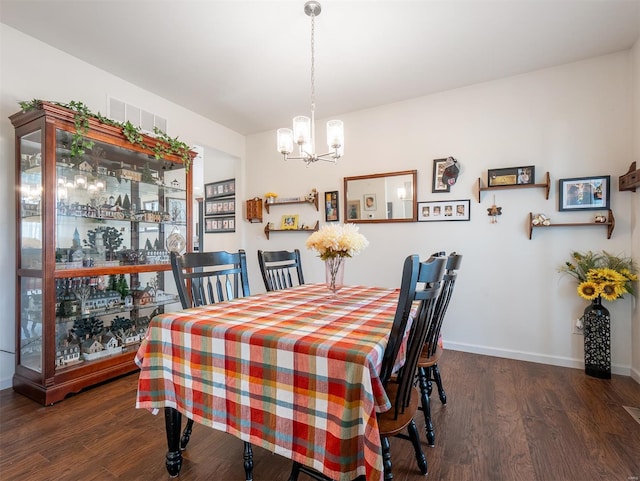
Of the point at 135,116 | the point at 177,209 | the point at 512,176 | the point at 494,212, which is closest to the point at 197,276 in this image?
the point at 177,209

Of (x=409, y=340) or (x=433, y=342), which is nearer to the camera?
(x=409, y=340)

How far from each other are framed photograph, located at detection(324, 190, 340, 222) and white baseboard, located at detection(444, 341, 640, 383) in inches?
74.3

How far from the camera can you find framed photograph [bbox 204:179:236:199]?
4.72 m

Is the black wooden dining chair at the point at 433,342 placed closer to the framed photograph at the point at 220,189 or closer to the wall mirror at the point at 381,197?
the wall mirror at the point at 381,197

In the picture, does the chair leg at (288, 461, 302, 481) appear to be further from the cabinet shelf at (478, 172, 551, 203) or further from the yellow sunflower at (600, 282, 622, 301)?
the cabinet shelf at (478, 172, 551, 203)

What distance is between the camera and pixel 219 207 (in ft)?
16.1

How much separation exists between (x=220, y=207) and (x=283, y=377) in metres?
4.22

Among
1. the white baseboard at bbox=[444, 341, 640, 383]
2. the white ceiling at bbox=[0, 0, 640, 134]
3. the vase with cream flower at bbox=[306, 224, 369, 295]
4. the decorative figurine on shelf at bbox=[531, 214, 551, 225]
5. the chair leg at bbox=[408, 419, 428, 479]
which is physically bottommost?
the white baseboard at bbox=[444, 341, 640, 383]

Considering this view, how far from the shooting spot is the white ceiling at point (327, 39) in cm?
210

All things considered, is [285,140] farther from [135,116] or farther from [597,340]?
[597,340]

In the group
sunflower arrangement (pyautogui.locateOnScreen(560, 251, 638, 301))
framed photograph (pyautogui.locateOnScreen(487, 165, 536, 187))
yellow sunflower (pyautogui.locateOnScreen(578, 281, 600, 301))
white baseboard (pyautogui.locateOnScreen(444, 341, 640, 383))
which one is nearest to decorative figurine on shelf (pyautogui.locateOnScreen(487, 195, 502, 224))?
framed photograph (pyautogui.locateOnScreen(487, 165, 536, 187))

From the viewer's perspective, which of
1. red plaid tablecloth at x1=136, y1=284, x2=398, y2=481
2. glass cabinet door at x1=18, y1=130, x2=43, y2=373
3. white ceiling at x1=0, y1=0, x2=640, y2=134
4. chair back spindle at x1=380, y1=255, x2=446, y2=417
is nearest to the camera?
red plaid tablecloth at x1=136, y1=284, x2=398, y2=481

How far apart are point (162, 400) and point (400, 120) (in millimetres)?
3366

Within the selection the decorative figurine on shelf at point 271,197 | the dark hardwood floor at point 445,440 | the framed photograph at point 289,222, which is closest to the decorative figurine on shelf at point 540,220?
the dark hardwood floor at point 445,440
